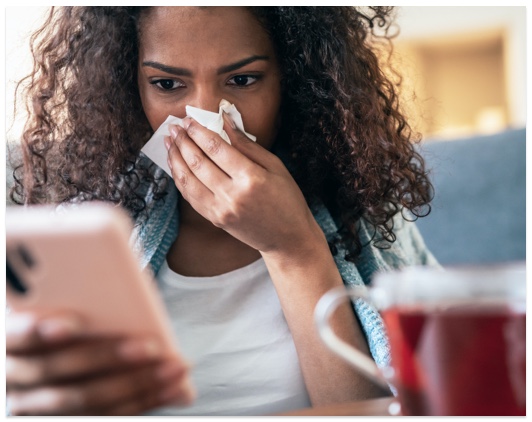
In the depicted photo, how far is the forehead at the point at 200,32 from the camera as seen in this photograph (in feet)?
2.91

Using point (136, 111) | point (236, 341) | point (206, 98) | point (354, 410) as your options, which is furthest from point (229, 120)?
point (354, 410)

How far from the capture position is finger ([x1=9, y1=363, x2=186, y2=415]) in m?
0.47

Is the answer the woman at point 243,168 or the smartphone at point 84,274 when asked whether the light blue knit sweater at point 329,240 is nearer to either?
the woman at point 243,168

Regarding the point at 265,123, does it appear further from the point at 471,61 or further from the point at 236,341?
the point at 471,61

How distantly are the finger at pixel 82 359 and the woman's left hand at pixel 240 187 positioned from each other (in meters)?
0.40

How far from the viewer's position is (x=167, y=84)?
931 mm

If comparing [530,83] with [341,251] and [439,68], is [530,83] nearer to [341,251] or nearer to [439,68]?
[341,251]

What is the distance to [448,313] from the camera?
17.7 inches

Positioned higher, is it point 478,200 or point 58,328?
point 58,328

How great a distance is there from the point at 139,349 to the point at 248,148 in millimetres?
489

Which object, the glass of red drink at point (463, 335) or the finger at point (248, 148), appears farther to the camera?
the finger at point (248, 148)

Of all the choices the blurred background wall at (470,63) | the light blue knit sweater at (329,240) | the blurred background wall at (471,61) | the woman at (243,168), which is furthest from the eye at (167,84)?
the blurred background wall at (470,63)

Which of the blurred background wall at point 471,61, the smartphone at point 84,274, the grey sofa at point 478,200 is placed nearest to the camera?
the smartphone at point 84,274

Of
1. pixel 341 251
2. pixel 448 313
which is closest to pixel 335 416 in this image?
pixel 448 313
